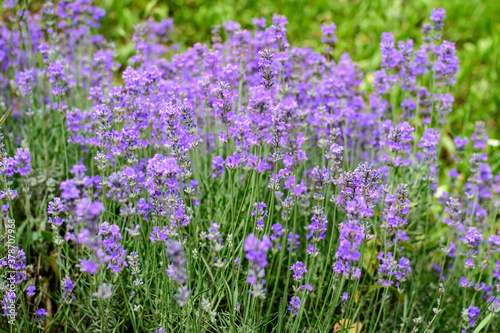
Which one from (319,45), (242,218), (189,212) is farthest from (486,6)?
(189,212)

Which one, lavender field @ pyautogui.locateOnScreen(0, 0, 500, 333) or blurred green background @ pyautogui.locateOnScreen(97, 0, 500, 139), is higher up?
blurred green background @ pyautogui.locateOnScreen(97, 0, 500, 139)

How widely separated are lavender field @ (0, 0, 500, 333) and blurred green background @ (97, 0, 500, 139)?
2.84 meters

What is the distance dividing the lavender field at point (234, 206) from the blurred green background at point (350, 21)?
284 centimetres

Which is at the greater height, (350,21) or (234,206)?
(350,21)

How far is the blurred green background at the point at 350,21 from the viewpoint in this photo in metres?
6.70

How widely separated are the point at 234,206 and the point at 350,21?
583 cm

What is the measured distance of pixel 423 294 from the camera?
10.0ft

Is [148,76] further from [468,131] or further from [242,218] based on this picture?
[468,131]

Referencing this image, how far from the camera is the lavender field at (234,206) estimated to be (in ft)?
6.56

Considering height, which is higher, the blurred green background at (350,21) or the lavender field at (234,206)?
the blurred green background at (350,21)

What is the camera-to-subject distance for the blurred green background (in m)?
6.70

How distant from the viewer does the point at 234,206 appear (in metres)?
2.42

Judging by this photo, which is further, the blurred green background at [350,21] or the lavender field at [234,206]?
the blurred green background at [350,21]

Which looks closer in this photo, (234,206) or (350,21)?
(234,206)
